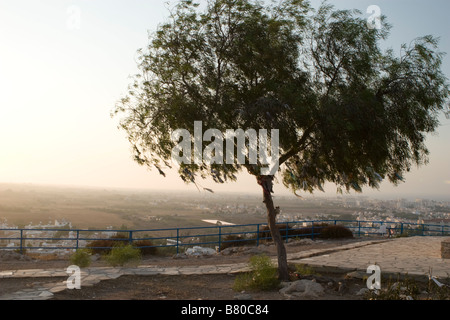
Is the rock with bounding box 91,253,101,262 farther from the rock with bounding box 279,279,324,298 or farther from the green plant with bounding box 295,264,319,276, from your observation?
the rock with bounding box 279,279,324,298

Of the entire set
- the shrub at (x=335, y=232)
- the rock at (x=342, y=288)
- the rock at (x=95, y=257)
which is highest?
the rock at (x=342, y=288)

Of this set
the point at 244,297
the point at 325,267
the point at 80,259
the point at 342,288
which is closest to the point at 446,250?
the point at 325,267

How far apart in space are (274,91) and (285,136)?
1249mm

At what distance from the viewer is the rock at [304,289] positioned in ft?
32.8

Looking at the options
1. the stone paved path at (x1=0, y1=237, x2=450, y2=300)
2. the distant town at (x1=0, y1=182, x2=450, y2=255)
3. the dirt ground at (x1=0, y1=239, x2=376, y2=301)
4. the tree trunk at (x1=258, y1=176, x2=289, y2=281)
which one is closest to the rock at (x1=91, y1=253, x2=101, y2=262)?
the stone paved path at (x1=0, y1=237, x2=450, y2=300)

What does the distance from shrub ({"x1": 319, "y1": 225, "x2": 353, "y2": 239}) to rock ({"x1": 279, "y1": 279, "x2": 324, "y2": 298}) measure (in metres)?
14.2

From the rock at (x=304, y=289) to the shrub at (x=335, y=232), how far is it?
14.2m

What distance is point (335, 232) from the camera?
80.5ft

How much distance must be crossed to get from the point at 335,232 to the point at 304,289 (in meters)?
15.0

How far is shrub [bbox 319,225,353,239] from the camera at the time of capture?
24328mm

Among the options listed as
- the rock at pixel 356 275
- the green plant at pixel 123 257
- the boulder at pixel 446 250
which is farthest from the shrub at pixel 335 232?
the green plant at pixel 123 257

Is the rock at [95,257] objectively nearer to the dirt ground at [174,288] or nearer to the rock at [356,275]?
the dirt ground at [174,288]

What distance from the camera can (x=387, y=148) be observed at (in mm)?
11281
